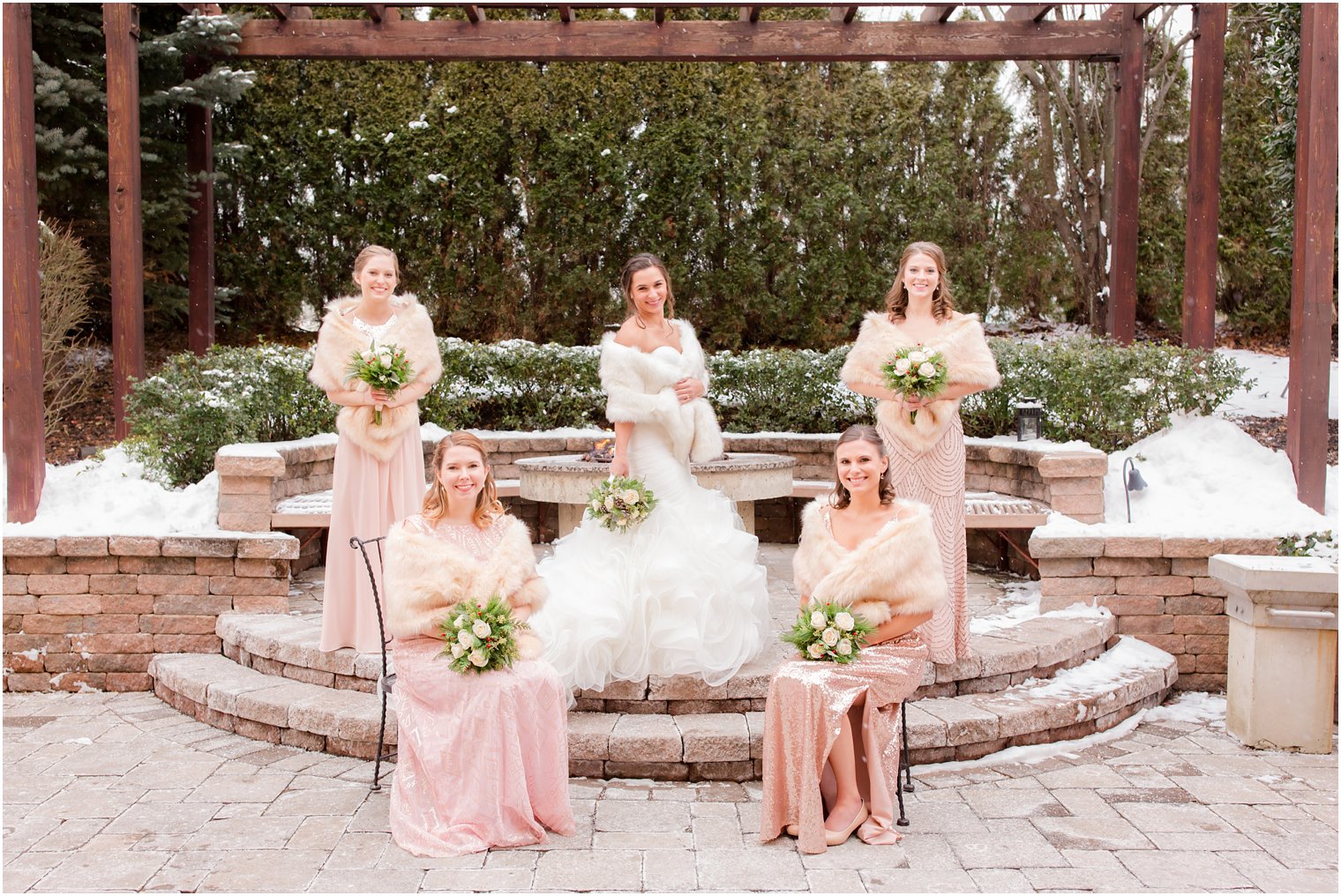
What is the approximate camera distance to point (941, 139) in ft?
41.9

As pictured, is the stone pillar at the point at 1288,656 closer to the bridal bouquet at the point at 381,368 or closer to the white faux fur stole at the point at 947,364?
the white faux fur stole at the point at 947,364

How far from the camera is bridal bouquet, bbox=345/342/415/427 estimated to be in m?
5.43

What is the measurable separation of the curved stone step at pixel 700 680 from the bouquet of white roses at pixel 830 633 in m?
1.18

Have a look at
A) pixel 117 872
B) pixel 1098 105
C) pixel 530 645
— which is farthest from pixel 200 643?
pixel 1098 105

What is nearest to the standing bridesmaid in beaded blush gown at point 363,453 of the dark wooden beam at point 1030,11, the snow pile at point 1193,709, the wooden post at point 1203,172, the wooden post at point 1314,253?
the snow pile at point 1193,709

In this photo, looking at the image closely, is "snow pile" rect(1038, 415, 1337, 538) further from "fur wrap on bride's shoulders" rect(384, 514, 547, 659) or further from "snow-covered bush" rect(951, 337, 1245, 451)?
"fur wrap on bride's shoulders" rect(384, 514, 547, 659)

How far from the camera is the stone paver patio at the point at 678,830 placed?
12.6ft

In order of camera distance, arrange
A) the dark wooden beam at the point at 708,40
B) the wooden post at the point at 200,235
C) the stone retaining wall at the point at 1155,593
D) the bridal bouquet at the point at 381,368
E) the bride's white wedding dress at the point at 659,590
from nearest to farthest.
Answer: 1. the bride's white wedding dress at the point at 659,590
2. the bridal bouquet at the point at 381,368
3. the stone retaining wall at the point at 1155,593
4. the dark wooden beam at the point at 708,40
5. the wooden post at the point at 200,235

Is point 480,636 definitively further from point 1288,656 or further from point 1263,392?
point 1263,392

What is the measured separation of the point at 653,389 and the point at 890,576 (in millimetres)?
1601

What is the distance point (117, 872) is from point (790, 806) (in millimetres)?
2415

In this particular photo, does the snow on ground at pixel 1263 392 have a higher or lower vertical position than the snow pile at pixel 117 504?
higher

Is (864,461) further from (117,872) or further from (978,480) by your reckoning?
(978,480)

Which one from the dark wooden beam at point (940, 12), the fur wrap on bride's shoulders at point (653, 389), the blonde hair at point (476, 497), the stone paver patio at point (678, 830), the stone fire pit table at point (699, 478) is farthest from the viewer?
the dark wooden beam at point (940, 12)
